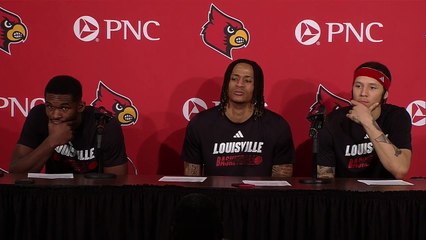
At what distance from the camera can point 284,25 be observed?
4180 mm

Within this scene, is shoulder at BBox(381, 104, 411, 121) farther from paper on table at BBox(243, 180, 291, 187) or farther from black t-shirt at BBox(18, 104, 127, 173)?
black t-shirt at BBox(18, 104, 127, 173)

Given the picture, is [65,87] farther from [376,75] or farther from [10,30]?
[376,75]

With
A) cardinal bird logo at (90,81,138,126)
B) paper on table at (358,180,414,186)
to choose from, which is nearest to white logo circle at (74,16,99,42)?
cardinal bird logo at (90,81,138,126)

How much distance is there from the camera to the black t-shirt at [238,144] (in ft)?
12.1

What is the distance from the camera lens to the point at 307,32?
4.17 m

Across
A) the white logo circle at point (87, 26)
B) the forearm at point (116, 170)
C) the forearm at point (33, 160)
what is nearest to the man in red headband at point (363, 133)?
the forearm at point (116, 170)

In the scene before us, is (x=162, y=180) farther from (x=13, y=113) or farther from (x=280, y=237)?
A: (x=13, y=113)

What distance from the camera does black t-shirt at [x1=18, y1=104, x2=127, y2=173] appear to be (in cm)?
363

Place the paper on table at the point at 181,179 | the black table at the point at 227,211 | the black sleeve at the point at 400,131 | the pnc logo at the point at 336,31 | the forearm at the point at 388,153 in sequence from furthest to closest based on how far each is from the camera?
the pnc logo at the point at 336,31
the black sleeve at the point at 400,131
the forearm at the point at 388,153
the paper on table at the point at 181,179
the black table at the point at 227,211

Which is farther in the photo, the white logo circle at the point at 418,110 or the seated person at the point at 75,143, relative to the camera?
the white logo circle at the point at 418,110

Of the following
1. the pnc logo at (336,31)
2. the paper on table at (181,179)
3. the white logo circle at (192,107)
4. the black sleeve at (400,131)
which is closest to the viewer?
the paper on table at (181,179)

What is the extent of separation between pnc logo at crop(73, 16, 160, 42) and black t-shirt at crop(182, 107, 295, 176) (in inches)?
31.5

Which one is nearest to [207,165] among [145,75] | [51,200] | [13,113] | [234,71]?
[234,71]

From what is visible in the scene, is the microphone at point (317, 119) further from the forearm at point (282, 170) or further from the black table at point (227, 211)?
the forearm at point (282, 170)
